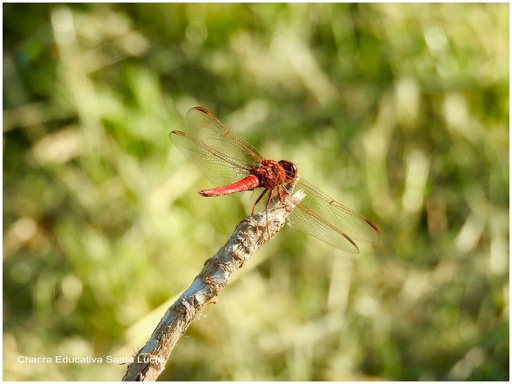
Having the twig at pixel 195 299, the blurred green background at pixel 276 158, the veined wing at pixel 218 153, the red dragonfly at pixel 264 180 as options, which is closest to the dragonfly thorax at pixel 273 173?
the red dragonfly at pixel 264 180

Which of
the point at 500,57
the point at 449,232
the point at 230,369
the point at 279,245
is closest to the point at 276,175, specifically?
the point at 230,369

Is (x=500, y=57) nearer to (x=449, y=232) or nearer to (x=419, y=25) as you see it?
(x=419, y=25)

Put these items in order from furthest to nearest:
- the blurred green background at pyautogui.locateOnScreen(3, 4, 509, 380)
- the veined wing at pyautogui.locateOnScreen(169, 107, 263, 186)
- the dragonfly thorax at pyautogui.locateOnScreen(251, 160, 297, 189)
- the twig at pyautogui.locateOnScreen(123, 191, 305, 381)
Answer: the blurred green background at pyautogui.locateOnScreen(3, 4, 509, 380) < the veined wing at pyautogui.locateOnScreen(169, 107, 263, 186) < the dragonfly thorax at pyautogui.locateOnScreen(251, 160, 297, 189) < the twig at pyautogui.locateOnScreen(123, 191, 305, 381)

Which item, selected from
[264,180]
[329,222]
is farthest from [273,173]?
[329,222]

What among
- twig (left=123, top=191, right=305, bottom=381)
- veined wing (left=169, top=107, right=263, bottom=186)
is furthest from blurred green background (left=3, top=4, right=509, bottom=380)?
twig (left=123, top=191, right=305, bottom=381)

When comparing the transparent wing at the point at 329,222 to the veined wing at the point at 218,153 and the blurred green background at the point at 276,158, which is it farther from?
the blurred green background at the point at 276,158

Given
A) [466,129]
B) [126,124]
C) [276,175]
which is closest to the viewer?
[276,175]

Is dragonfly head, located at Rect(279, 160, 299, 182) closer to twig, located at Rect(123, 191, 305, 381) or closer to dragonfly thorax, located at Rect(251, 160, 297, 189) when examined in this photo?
dragonfly thorax, located at Rect(251, 160, 297, 189)
